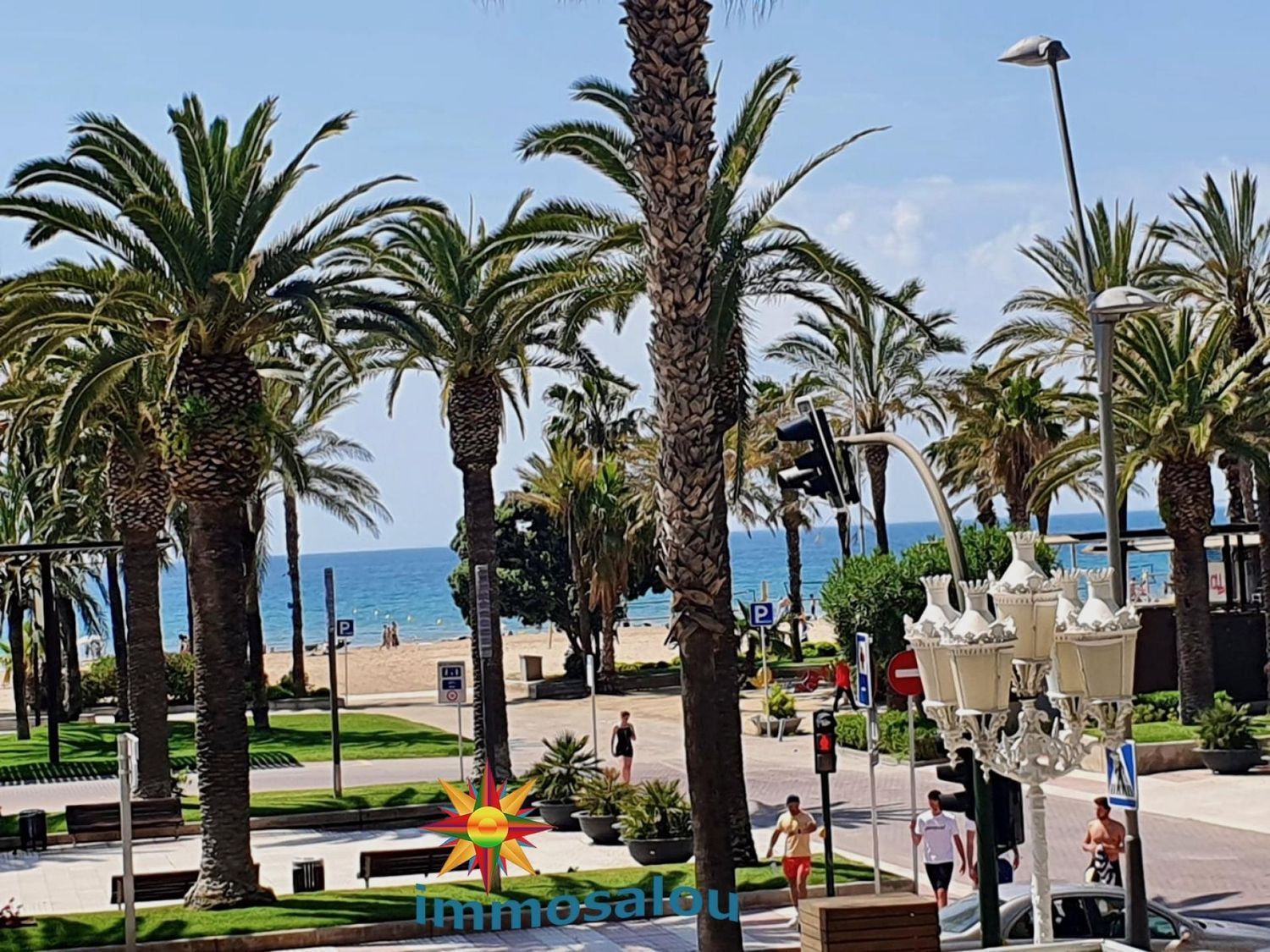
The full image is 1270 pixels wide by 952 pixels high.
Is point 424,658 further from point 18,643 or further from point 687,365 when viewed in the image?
point 687,365

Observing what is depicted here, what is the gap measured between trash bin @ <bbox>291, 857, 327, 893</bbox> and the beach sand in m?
48.6

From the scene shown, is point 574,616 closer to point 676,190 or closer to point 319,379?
point 319,379

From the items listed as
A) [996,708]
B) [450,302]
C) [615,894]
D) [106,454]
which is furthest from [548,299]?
[996,708]

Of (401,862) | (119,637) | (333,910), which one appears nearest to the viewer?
(333,910)

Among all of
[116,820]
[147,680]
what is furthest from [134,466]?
[116,820]

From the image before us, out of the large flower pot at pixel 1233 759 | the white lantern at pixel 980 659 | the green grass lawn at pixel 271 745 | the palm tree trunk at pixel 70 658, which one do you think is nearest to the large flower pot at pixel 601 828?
the large flower pot at pixel 1233 759

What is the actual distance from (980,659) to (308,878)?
12.6 metres

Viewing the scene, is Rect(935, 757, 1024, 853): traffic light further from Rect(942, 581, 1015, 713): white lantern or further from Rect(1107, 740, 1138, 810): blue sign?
Rect(942, 581, 1015, 713): white lantern

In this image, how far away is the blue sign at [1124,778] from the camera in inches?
583

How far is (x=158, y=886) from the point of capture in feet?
69.2

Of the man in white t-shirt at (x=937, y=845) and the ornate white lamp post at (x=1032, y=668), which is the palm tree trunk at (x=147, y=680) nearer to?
the man in white t-shirt at (x=937, y=845)

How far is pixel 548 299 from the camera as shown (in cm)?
2486

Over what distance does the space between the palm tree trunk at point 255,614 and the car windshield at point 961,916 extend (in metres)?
30.7

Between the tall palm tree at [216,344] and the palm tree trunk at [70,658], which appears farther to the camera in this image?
the palm tree trunk at [70,658]
